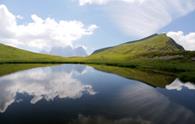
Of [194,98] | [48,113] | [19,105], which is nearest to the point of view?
[48,113]

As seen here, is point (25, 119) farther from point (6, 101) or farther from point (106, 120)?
point (6, 101)

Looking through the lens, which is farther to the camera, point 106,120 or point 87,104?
point 87,104

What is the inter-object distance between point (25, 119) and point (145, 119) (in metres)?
9.70

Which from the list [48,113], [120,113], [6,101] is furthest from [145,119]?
[6,101]

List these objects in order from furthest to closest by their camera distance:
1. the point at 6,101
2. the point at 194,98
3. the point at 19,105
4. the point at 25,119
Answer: the point at 194,98 → the point at 6,101 → the point at 19,105 → the point at 25,119

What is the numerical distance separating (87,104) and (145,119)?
850cm

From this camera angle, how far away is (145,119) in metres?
22.3

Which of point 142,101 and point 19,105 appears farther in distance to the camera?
point 142,101

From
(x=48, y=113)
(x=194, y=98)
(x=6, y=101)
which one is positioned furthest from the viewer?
(x=194, y=98)

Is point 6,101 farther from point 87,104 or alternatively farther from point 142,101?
point 142,101

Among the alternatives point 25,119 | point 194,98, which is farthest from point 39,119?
point 194,98

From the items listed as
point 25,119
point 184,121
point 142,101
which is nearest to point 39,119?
point 25,119

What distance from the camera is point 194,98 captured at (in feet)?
112

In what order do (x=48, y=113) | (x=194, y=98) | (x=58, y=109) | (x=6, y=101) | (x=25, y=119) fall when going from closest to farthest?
(x=25, y=119) < (x=48, y=113) < (x=58, y=109) < (x=6, y=101) < (x=194, y=98)
